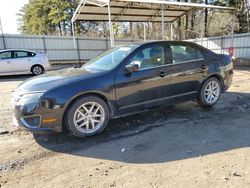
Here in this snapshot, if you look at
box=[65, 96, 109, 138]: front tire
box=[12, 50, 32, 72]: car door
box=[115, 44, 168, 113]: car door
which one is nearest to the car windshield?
box=[115, 44, 168, 113]: car door

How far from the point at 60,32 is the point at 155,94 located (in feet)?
117

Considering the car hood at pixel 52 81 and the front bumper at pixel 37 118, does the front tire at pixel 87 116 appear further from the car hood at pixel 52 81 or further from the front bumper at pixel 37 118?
the car hood at pixel 52 81

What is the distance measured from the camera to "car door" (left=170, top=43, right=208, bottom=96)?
518 cm

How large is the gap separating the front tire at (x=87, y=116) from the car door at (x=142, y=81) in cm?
35

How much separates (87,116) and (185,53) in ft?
8.50

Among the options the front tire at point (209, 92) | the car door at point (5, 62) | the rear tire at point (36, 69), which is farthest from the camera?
the rear tire at point (36, 69)

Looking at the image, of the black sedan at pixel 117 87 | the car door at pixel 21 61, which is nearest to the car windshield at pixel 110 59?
the black sedan at pixel 117 87

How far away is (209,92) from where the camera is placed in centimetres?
582

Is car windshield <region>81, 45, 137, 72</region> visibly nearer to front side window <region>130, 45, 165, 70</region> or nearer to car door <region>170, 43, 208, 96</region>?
front side window <region>130, 45, 165, 70</region>

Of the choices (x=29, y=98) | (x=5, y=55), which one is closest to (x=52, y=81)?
(x=29, y=98)

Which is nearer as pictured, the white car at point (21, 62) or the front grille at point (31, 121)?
the front grille at point (31, 121)

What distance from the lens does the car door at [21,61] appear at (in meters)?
12.8

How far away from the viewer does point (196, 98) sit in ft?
18.6

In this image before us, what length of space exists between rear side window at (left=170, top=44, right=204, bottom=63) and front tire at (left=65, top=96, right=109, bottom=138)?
1.91m
